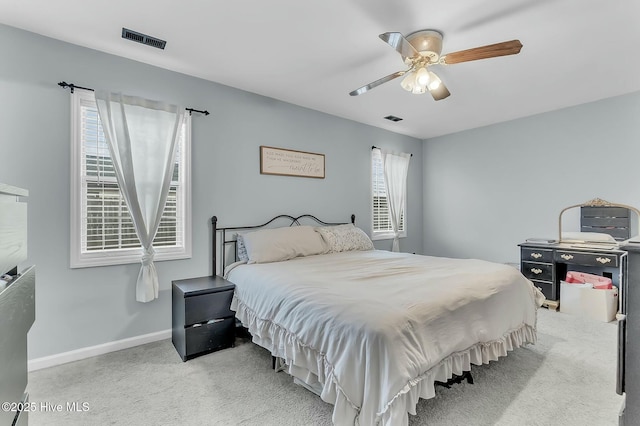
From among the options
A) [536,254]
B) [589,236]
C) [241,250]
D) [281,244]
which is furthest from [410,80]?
[589,236]

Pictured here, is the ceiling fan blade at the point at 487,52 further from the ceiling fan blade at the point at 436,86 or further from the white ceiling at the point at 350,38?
the white ceiling at the point at 350,38

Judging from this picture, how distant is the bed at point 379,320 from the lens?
1.49 meters

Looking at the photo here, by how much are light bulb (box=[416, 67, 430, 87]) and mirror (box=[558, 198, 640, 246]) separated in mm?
3099

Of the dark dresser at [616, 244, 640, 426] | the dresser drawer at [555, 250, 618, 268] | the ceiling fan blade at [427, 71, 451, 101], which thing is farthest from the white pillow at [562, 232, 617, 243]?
the dark dresser at [616, 244, 640, 426]

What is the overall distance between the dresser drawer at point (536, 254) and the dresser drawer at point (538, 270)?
63mm

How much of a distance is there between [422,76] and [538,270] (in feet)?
10.3

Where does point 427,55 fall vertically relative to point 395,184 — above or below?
above

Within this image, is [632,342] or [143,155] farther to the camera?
[143,155]

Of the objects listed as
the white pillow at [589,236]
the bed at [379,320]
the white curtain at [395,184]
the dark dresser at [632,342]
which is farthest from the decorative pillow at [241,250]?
the white pillow at [589,236]

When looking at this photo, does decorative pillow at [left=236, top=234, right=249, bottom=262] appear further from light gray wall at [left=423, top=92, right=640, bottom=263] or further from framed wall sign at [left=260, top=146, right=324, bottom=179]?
light gray wall at [left=423, top=92, right=640, bottom=263]

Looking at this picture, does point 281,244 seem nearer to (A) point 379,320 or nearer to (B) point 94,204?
(B) point 94,204

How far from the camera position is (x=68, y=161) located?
256cm

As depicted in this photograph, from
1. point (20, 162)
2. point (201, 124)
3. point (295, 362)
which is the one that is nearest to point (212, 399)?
point (295, 362)

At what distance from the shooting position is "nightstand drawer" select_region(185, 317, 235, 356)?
256 cm
